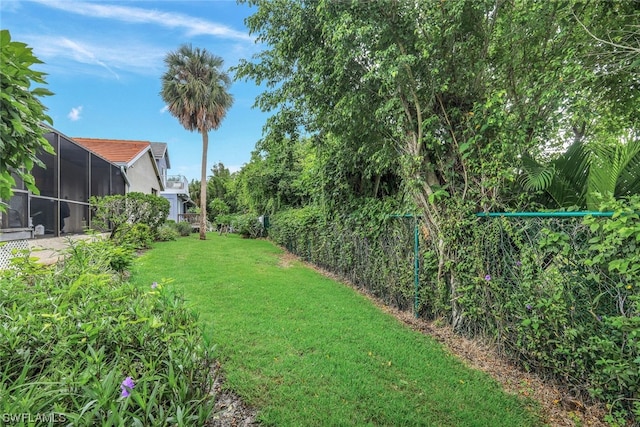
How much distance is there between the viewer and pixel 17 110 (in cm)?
152

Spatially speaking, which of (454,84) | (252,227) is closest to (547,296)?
(454,84)

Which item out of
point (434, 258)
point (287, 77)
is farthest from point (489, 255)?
point (287, 77)

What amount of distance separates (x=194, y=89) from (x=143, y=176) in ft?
18.5

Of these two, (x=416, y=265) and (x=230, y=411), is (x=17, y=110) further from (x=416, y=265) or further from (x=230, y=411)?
(x=416, y=265)

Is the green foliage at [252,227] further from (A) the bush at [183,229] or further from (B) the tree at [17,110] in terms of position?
(B) the tree at [17,110]

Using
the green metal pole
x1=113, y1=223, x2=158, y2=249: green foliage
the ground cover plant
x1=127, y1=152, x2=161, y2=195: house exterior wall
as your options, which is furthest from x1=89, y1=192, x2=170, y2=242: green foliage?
the green metal pole

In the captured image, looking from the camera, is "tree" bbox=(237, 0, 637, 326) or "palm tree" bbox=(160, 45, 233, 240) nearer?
"tree" bbox=(237, 0, 637, 326)

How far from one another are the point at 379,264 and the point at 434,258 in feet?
5.25

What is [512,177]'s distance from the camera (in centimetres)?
347

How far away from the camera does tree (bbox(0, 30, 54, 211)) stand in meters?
1.44

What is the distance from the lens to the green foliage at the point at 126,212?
9.45m

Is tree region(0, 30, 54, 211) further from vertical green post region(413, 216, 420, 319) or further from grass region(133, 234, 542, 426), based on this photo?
vertical green post region(413, 216, 420, 319)

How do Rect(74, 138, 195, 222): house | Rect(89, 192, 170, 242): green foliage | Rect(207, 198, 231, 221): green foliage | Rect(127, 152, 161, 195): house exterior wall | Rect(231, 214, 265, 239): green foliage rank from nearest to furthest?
Rect(89, 192, 170, 242): green foliage → Rect(74, 138, 195, 222): house → Rect(127, 152, 161, 195): house exterior wall → Rect(231, 214, 265, 239): green foliage → Rect(207, 198, 231, 221): green foliage

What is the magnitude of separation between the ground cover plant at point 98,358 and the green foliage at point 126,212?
25.3 ft
